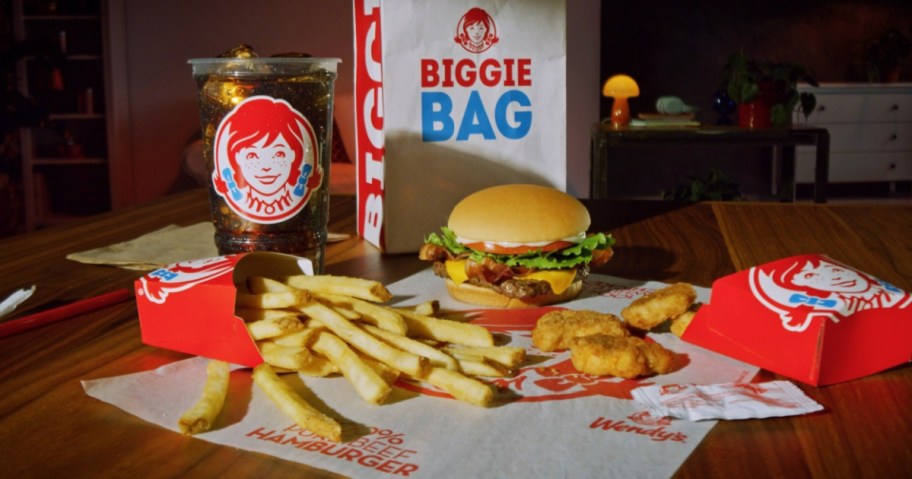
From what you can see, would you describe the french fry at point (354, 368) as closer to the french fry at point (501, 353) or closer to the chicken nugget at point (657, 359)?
the french fry at point (501, 353)

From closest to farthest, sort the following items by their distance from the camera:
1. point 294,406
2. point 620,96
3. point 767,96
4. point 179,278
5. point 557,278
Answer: point 294,406 → point 179,278 → point 557,278 → point 767,96 → point 620,96

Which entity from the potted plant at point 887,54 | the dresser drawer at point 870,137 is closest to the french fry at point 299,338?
the dresser drawer at point 870,137

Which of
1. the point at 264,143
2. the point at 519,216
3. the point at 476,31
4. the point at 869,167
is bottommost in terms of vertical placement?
the point at 869,167

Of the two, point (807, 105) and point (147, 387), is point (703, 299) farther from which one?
point (807, 105)

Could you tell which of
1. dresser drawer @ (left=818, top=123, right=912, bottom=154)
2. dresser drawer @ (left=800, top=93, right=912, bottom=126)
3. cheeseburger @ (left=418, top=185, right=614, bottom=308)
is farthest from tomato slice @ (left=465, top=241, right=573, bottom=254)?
dresser drawer @ (left=818, top=123, right=912, bottom=154)

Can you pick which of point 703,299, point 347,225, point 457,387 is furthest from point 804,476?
point 347,225

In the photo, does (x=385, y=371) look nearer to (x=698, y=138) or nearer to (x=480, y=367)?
(x=480, y=367)

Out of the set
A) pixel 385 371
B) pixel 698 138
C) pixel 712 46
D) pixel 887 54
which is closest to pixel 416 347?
pixel 385 371
